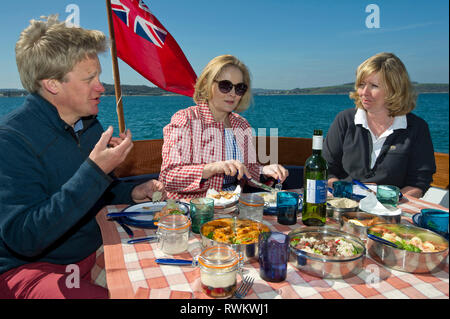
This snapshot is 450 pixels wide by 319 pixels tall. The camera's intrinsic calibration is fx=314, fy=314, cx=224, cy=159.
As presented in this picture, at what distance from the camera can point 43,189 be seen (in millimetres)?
1540

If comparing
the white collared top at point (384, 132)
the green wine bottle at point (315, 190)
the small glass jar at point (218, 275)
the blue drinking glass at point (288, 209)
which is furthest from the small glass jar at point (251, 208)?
the white collared top at point (384, 132)

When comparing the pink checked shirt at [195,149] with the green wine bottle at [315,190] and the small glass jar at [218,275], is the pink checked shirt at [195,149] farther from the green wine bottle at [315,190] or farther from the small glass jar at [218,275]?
the small glass jar at [218,275]

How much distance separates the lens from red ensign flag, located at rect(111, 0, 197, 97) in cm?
391

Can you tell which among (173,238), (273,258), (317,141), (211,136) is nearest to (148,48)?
(211,136)

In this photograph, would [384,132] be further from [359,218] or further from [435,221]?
[359,218]

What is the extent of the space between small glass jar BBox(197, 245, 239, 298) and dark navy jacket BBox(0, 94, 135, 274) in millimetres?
654

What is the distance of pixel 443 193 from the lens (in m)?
4.38

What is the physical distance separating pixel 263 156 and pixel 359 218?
2862mm

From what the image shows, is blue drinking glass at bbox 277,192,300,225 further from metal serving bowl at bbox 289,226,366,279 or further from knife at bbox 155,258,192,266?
knife at bbox 155,258,192,266

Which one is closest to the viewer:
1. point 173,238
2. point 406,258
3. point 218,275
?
point 218,275

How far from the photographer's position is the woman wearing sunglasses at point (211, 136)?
242 cm

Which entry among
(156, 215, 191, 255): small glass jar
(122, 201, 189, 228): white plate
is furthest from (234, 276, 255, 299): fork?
(122, 201, 189, 228): white plate
